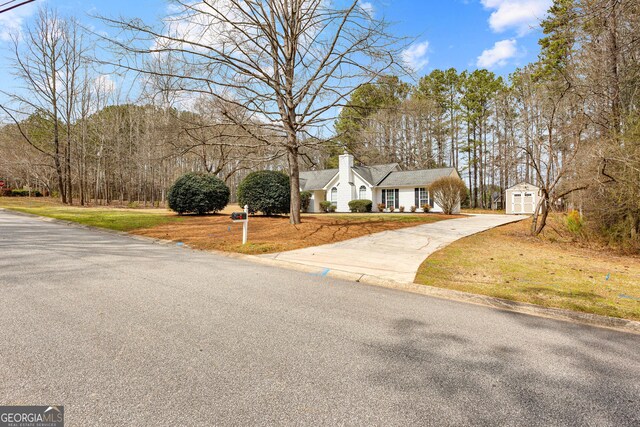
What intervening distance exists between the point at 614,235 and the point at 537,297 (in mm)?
8096

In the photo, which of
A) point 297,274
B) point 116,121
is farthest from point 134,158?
point 297,274

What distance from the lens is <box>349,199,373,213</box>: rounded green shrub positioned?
99.8ft

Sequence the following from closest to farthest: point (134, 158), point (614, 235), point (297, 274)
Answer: point (297, 274) < point (614, 235) < point (134, 158)

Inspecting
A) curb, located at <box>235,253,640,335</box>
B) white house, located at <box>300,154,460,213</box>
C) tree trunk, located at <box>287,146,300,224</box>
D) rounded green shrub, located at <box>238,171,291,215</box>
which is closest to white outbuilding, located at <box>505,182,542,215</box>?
white house, located at <box>300,154,460,213</box>

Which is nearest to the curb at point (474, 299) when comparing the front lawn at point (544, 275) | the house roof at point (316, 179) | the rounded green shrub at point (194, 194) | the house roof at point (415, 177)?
the front lawn at point (544, 275)

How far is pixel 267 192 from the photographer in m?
16.9

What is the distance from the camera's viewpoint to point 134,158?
35.8 meters

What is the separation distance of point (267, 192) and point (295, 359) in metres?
14.5

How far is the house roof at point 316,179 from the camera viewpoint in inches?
1318

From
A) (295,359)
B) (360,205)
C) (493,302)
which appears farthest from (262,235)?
(360,205)

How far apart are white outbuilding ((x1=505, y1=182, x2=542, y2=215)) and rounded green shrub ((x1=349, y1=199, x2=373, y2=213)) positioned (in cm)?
1324

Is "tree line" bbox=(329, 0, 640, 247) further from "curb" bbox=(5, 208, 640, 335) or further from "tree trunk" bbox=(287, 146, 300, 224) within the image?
"curb" bbox=(5, 208, 640, 335)

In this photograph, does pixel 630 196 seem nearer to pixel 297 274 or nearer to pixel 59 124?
pixel 297 274

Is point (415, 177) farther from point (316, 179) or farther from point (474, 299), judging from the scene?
point (474, 299)
